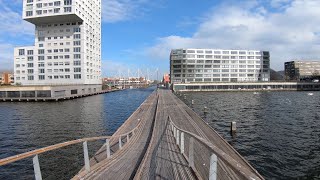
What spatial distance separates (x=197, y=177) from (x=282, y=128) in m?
33.1

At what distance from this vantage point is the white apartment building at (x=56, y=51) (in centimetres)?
13825

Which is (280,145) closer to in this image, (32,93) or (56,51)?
(32,93)

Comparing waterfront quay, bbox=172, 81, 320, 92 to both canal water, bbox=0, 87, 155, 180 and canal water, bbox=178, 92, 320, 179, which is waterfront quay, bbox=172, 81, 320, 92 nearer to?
canal water, bbox=178, 92, 320, 179

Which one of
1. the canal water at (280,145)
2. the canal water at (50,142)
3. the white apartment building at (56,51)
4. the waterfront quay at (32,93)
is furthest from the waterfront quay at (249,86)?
the canal water at (50,142)

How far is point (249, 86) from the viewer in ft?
566

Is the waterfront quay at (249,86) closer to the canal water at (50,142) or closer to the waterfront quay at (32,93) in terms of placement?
the waterfront quay at (32,93)

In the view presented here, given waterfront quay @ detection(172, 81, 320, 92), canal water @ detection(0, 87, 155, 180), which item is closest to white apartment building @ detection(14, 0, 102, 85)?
waterfront quay @ detection(172, 81, 320, 92)

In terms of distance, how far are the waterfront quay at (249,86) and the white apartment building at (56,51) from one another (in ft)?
202

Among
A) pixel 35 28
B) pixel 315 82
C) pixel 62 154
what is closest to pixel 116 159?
pixel 62 154

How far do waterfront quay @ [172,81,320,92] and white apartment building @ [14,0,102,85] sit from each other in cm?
6166

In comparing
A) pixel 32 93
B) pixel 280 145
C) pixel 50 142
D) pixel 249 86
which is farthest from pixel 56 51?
pixel 280 145

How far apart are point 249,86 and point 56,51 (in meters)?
118

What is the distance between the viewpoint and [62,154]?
85.1ft

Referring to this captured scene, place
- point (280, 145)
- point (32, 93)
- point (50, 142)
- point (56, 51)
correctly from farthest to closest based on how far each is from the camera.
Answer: point (56, 51)
point (32, 93)
point (50, 142)
point (280, 145)
